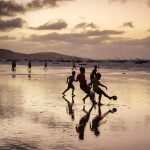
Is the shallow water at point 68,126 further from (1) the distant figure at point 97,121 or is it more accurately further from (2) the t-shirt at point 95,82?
(2) the t-shirt at point 95,82

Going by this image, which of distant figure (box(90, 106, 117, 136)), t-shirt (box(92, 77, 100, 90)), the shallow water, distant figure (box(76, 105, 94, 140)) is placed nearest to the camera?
the shallow water

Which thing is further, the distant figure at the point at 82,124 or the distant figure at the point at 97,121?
the distant figure at the point at 97,121

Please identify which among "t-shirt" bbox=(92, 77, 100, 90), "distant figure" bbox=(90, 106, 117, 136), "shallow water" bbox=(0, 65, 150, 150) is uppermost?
"t-shirt" bbox=(92, 77, 100, 90)

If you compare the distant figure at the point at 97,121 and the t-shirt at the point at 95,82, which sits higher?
the t-shirt at the point at 95,82

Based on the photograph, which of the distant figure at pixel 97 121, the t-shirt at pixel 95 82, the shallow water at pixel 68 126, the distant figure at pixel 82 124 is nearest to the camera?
the shallow water at pixel 68 126

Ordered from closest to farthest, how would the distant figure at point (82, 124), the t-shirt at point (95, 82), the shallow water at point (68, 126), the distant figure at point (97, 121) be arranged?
the shallow water at point (68, 126) → the distant figure at point (82, 124) → the distant figure at point (97, 121) → the t-shirt at point (95, 82)

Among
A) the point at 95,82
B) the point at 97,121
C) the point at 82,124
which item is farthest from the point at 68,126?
the point at 95,82

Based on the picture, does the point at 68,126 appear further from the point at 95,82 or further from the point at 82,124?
the point at 95,82

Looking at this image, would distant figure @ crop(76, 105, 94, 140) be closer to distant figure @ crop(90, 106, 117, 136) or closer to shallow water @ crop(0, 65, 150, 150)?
shallow water @ crop(0, 65, 150, 150)

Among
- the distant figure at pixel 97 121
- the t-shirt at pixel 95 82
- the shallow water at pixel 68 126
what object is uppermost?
the t-shirt at pixel 95 82

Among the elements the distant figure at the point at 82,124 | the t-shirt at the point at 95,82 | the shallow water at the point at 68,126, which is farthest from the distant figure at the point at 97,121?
the t-shirt at the point at 95,82

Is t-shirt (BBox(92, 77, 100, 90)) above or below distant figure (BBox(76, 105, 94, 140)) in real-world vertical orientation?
above

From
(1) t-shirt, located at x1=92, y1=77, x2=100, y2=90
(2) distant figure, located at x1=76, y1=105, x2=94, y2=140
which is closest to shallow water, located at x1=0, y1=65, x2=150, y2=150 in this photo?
(2) distant figure, located at x1=76, y1=105, x2=94, y2=140

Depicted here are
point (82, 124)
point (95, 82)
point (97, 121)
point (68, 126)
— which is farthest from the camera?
point (95, 82)
